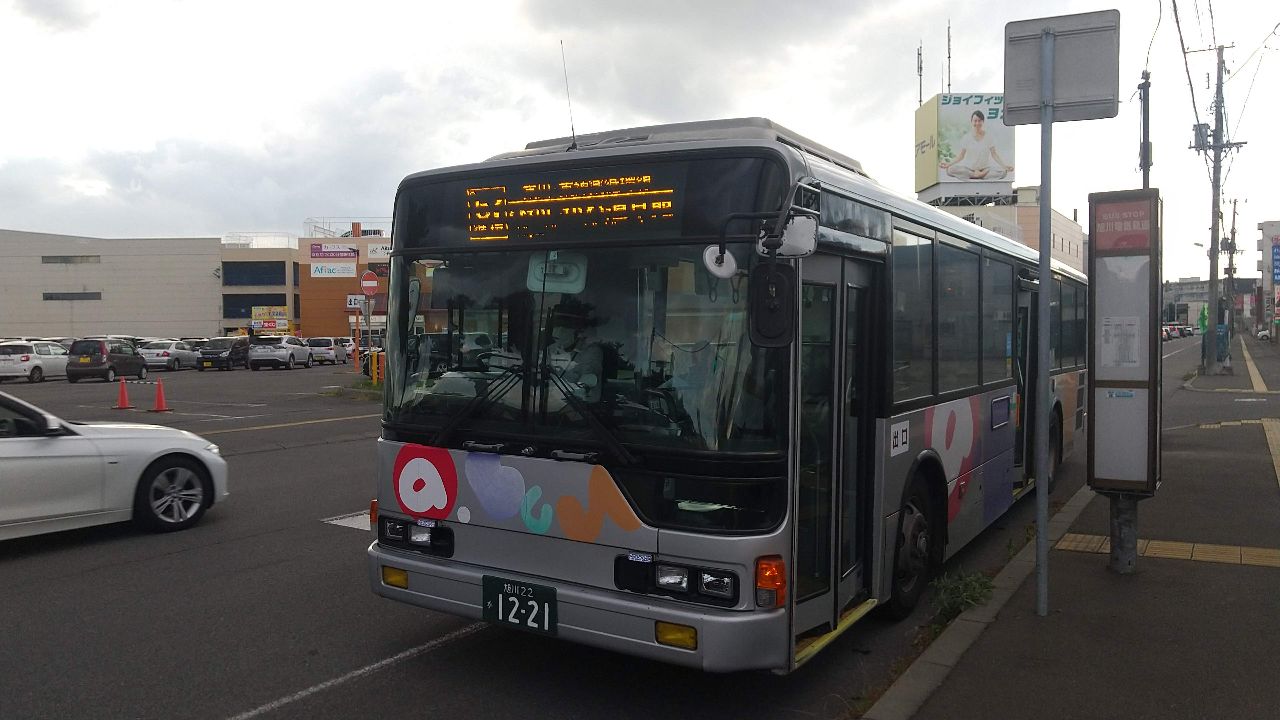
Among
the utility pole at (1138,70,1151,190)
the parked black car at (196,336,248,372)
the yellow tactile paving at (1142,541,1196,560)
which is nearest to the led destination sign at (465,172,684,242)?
Answer: the yellow tactile paving at (1142,541,1196,560)

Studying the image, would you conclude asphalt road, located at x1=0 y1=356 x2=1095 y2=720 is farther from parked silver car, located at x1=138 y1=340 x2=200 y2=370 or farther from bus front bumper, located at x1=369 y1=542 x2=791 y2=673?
parked silver car, located at x1=138 y1=340 x2=200 y2=370

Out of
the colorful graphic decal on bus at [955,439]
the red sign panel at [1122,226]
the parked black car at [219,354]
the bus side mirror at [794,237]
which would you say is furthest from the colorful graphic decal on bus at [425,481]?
the parked black car at [219,354]

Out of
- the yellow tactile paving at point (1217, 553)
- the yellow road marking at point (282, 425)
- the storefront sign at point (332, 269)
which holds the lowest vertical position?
the yellow tactile paving at point (1217, 553)

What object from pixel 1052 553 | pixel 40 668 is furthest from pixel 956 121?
pixel 40 668

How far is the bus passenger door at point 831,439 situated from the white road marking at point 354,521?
16.6ft

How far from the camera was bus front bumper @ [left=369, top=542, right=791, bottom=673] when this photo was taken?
4.20 m

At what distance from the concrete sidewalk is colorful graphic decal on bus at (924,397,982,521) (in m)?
0.71

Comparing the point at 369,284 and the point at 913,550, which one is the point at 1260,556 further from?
the point at 369,284

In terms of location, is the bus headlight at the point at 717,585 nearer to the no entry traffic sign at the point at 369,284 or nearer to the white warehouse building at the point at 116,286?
the no entry traffic sign at the point at 369,284

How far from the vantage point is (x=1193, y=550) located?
763 centimetres

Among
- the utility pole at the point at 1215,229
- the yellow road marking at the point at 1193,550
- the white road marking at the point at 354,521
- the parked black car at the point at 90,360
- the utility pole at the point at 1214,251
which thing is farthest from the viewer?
the parked black car at the point at 90,360

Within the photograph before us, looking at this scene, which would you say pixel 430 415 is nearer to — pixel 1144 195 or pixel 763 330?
pixel 763 330

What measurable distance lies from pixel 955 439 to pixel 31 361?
3881 centimetres

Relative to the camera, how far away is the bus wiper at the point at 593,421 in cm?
443
